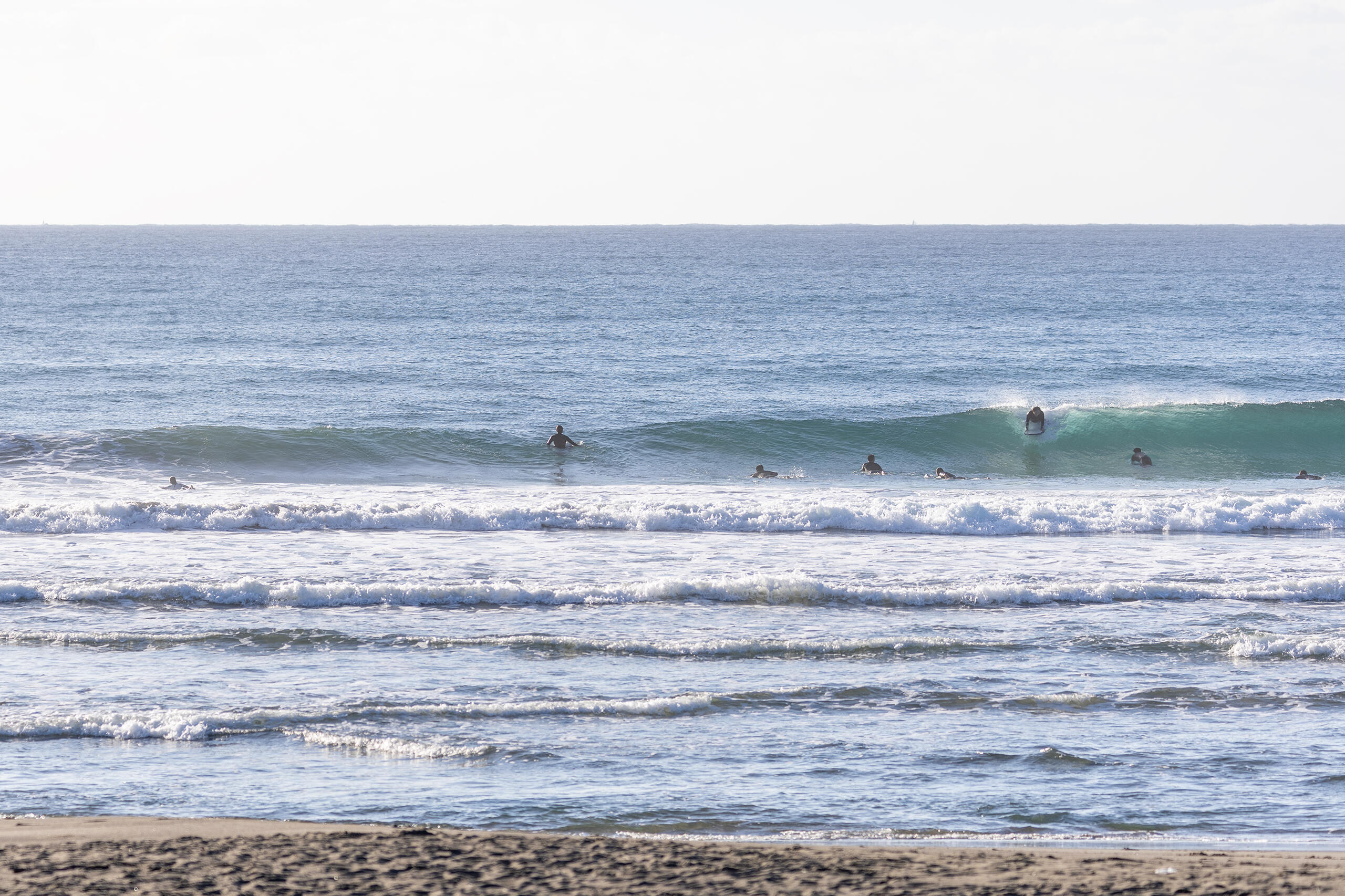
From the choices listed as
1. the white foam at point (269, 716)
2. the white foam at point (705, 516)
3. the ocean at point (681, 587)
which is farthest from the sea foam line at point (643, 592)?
the white foam at point (705, 516)

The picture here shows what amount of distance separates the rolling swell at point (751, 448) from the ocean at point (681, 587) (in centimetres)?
14

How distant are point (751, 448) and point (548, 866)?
22.7 metres

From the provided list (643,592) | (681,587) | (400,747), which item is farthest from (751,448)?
(400,747)

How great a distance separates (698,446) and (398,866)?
22.6 m

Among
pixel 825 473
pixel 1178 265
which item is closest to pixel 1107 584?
pixel 825 473

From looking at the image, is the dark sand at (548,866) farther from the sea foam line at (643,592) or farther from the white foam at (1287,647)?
the sea foam line at (643,592)

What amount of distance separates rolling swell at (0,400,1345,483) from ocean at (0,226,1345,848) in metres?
0.14

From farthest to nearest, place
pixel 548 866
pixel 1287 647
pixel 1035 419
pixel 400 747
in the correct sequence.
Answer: pixel 1035 419, pixel 1287 647, pixel 400 747, pixel 548 866

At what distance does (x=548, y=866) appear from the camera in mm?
6891

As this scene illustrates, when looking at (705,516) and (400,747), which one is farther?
(705,516)

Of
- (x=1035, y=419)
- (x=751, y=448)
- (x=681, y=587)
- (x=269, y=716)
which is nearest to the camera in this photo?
(x=269, y=716)

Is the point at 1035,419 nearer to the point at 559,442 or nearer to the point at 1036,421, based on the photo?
the point at 1036,421

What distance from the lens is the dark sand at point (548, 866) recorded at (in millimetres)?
6477

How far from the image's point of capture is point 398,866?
267 inches
